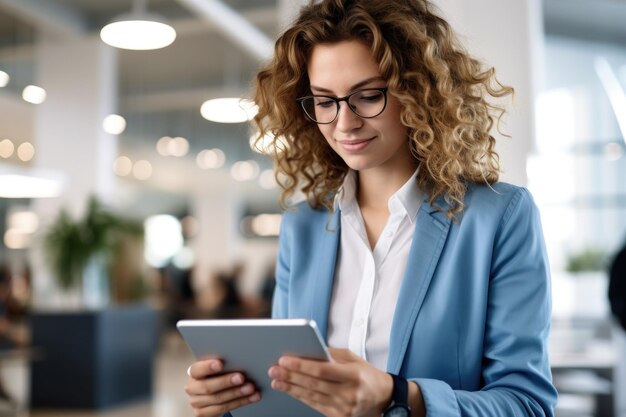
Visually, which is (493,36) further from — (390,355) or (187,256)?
(187,256)

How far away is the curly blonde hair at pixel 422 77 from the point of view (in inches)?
58.2

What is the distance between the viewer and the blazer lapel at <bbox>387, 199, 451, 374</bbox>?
54.7 inches

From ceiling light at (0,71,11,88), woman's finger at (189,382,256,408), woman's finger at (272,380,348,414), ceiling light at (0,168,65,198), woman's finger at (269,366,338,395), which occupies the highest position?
ceiling light at (0,71,11,88)

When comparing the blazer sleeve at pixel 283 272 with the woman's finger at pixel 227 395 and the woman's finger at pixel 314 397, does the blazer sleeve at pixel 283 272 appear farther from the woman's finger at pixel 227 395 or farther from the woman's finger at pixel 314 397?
the woman's finger at pixel 314 397

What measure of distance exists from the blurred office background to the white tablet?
4.58 feet

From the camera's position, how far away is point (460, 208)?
146cm

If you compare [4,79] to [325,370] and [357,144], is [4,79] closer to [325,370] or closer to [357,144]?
[357,144]

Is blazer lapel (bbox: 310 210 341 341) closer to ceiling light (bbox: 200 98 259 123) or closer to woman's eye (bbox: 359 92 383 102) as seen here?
woman's eye (bbox: 359 92 383 102)

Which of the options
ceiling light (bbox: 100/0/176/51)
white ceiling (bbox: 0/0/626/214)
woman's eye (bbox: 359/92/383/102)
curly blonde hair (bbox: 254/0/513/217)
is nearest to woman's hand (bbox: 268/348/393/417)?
curly blonde hair (bbox: 254/0/513/217)

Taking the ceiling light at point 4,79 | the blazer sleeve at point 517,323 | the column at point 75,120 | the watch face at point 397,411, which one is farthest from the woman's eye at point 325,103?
the ceiling light at point 4,79

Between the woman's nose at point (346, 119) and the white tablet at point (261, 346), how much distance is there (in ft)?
1.50

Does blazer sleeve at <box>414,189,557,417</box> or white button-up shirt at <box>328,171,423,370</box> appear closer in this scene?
blazer sleeve at <box>414,189,557,417</box>

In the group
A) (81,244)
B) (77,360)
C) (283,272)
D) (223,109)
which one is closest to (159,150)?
(223,109)

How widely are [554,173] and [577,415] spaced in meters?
9.00
